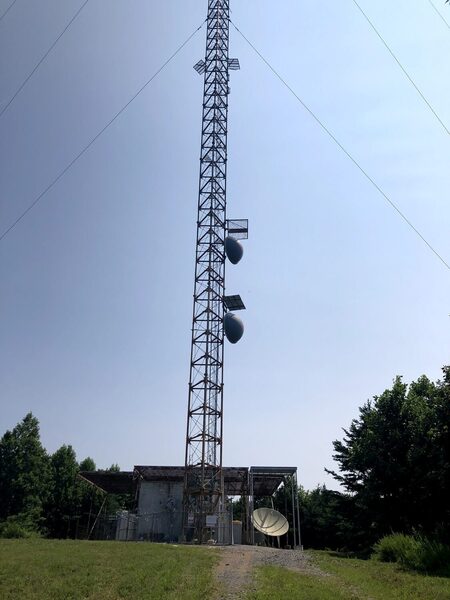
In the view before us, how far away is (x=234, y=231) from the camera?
4112 cm

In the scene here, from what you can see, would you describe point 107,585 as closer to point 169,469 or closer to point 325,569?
point 325,569

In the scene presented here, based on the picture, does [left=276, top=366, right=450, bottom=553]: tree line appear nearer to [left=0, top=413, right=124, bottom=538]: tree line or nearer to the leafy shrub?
the leafy shrub

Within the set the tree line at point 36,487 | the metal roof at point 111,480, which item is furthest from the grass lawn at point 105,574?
the tree line at point 36,487

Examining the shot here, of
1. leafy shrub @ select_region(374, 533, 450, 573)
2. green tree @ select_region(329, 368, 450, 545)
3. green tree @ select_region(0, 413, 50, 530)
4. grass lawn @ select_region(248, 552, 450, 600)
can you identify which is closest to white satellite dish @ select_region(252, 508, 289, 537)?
green tree @ select_region(329, 368, 450, 545)

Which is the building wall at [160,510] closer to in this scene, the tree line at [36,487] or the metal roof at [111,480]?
the metal roof at [111,480]

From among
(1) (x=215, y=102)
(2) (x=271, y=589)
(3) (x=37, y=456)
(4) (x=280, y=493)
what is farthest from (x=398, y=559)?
(4) (x=280, y=493)

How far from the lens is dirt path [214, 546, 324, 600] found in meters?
15.1

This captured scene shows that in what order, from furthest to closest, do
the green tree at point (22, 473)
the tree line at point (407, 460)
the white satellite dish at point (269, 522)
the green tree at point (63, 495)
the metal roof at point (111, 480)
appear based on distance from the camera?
1. the green tree at point (63, 495)
2. the green tree at point (22, 473)
3. the metal roof at point (111, 480)
4. the white satellite dish at point (269, 522)
5. the tree line at point (407, 460)

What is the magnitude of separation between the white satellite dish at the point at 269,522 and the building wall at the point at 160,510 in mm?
8936

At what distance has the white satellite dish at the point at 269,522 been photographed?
34.0 meters

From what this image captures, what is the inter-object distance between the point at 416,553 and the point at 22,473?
164 feet

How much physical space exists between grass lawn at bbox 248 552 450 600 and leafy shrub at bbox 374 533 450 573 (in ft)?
3.61

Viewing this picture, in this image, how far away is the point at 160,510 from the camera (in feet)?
140

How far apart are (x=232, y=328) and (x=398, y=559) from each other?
20048 mm
